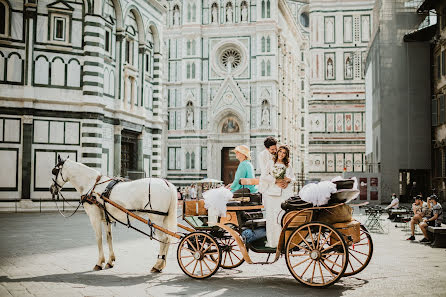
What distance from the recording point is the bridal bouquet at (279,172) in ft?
25.2

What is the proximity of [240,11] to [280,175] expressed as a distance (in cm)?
4034

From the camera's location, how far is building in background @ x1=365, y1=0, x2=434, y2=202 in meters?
27.6

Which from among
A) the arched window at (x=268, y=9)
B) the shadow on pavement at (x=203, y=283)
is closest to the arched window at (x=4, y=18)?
the shadow on pavement at (x=203, y=283)

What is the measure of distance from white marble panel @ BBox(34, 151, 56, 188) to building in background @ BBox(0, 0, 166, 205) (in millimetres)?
39

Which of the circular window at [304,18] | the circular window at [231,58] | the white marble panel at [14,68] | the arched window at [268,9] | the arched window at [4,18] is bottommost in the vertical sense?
the white marble panel at [14,68]

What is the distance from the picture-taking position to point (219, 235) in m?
8.52

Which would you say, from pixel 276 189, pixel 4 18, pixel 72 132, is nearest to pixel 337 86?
pixel 72 132

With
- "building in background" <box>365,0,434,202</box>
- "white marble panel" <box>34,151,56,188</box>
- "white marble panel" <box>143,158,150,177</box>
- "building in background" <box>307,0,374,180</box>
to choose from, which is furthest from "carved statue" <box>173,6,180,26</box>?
"white marble panel" <box>34,151,56,188</box>

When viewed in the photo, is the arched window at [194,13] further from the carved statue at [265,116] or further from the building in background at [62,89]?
the building in background at [62,89]

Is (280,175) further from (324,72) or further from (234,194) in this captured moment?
(324,72)

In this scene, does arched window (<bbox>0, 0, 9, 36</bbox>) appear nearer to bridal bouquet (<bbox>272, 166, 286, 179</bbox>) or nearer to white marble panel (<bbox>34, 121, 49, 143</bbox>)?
white marble panel (<bbox>34, 121, 49, 143</bbox>)

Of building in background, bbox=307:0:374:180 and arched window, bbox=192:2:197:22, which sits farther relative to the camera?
building in background, bbox=307:0:374:180

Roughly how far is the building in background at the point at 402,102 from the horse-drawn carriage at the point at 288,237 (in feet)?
68.3

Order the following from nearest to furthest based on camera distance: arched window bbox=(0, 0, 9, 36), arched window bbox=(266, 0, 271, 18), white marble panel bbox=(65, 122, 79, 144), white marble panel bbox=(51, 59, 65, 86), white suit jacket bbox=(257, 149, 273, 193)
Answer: white suit jacket bbox=(257, 149, 273, 193) < arched window bbox=(0, 0, 9, 36) < white marble panel bbox=(51, 59, 65, 86) < white marble panel bbox=(65, 122, 79, 144) < arched window bbox=(266, 0, 271, 18)
